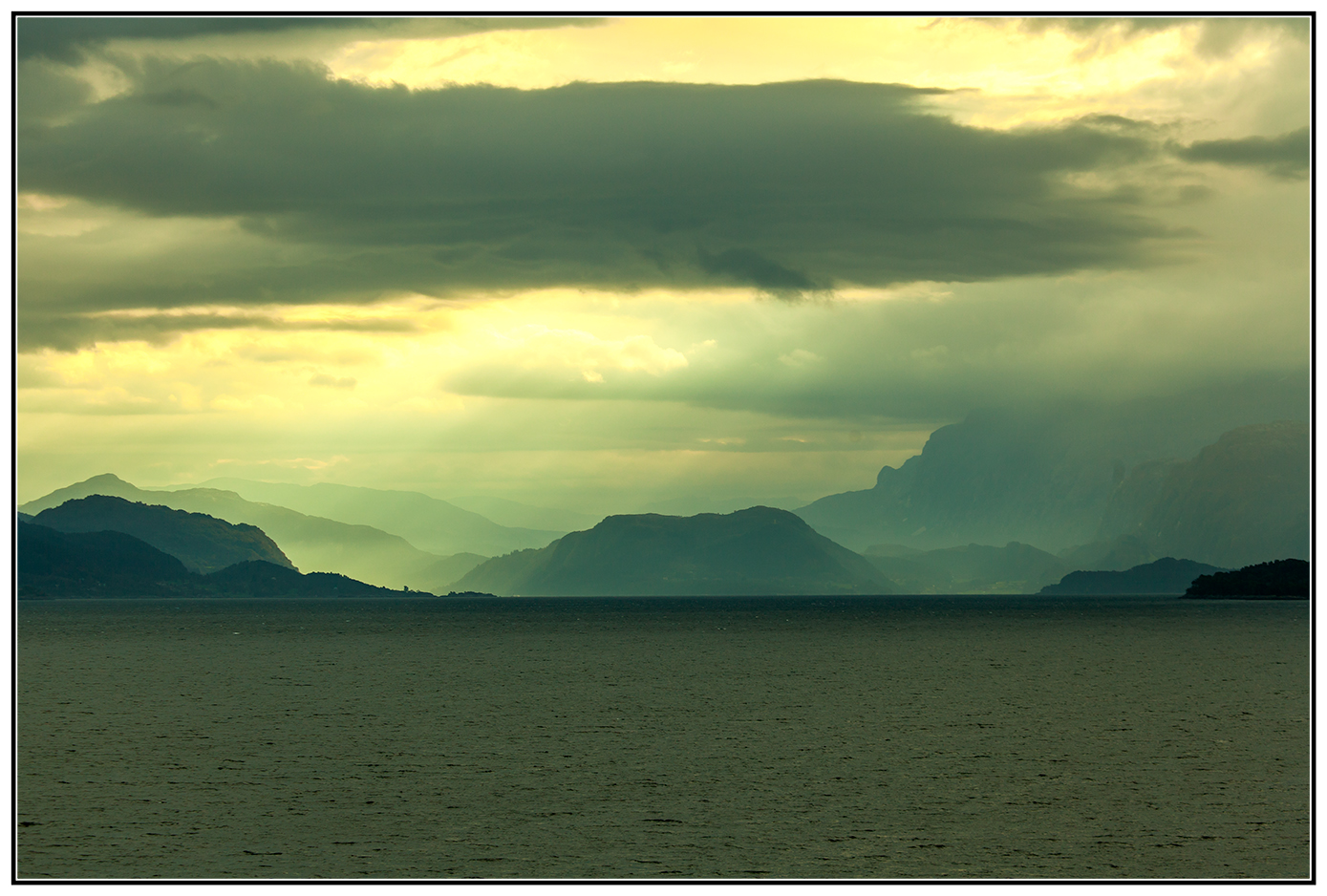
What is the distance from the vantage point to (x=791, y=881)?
37.2 meters

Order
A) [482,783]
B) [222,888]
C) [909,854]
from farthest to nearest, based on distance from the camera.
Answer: [482,783] < [909,854] < [222,888]

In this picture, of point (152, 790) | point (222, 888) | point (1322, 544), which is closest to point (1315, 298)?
point (1322, 544)

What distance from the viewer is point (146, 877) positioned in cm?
3838

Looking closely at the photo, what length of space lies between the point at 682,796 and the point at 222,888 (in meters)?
24.1

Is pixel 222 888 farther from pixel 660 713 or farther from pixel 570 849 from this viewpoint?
pixel 660 713

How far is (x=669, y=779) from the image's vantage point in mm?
55781

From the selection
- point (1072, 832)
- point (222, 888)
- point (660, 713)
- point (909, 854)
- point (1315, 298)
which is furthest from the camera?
point (660, 713)

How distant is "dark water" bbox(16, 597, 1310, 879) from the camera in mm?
40594

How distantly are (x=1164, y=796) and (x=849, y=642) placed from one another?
145605 mm

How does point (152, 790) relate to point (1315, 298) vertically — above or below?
below

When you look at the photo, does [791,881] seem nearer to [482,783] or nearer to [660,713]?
[482,783]

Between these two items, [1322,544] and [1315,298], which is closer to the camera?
[1315,298]

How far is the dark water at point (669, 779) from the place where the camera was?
1598 inches

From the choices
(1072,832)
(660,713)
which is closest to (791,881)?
(1072,832)
